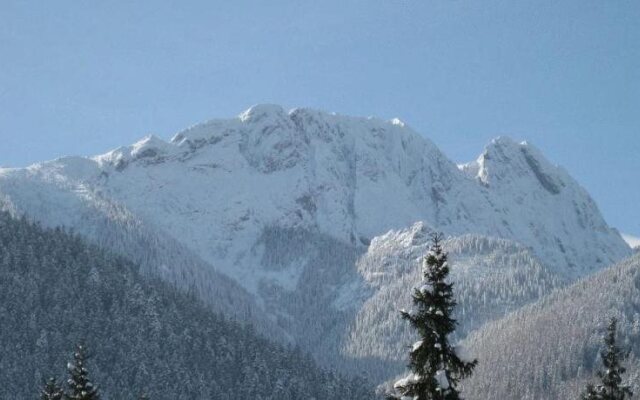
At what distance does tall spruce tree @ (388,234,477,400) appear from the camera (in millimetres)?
27734

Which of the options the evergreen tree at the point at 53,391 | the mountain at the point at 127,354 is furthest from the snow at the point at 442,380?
the mountain at the point at 127,354

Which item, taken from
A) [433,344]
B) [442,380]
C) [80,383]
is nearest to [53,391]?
[80,383]

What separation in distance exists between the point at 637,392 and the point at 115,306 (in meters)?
98.5

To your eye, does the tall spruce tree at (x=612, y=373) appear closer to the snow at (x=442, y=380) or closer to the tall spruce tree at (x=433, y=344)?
the tall spruce tree at (x=433, y=344)

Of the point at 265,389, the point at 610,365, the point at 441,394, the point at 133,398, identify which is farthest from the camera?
the point at 265,389

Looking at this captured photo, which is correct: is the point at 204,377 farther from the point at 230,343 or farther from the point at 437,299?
the point at 437,299

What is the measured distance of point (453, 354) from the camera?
2778cm

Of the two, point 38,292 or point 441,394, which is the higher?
point 38,292

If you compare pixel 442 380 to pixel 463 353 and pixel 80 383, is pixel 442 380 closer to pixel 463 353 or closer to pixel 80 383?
pixel 463 353

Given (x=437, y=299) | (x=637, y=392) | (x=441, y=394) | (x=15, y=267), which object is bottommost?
(x=441, y=394)

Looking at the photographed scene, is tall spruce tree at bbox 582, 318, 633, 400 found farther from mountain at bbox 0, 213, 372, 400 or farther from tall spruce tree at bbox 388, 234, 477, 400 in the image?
mountain at bbox 0, 213, 372, 400

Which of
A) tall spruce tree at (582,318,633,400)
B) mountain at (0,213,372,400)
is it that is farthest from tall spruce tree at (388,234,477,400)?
mountain at (0,213,372,400)

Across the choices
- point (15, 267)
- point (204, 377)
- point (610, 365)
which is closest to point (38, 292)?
point (15, 267)

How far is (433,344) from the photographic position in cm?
2816
